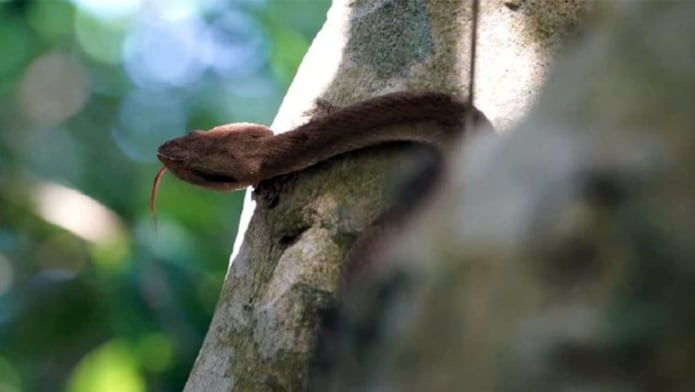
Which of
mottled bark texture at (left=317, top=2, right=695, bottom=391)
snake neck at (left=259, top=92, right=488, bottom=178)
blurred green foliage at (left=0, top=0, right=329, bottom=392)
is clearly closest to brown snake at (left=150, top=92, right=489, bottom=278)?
snake neck at (left=259, top=92, right=488, bottom=178)

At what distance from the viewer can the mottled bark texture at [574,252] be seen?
70 centimetres

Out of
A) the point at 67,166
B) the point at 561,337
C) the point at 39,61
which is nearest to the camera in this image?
the point at 561,337

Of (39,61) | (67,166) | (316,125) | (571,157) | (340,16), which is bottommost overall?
(571,157)

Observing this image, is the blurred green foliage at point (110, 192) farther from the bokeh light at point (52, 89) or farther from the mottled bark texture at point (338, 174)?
the mottled bark texture at point (338, 174)

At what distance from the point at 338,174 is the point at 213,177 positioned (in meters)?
0.43

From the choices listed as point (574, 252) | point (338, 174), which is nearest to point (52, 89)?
point (338, 174)

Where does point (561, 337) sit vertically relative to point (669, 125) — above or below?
below

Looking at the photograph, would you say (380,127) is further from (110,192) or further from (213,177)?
(110,192)

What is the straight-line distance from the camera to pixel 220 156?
93.0 inches

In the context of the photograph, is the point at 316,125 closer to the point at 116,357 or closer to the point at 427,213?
the point at 427,213

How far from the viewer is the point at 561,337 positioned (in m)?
0.71

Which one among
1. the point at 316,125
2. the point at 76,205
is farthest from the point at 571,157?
the point at 76,205

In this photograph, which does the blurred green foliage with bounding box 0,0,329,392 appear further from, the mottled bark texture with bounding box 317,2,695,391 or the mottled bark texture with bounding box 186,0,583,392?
the mottled bark texture with bounding box 317,2,695,391

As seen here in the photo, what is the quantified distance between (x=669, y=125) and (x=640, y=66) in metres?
0.06
